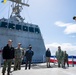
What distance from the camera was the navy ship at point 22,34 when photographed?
22750 mm

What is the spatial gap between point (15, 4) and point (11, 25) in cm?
640

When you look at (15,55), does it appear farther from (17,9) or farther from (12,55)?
→ (17,9)

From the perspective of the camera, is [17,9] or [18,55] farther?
[17,9]

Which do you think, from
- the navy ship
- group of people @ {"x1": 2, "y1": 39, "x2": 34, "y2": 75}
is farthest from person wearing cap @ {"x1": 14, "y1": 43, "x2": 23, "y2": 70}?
the navy ship

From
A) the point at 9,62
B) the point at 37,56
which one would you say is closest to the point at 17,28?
the point at 37,56

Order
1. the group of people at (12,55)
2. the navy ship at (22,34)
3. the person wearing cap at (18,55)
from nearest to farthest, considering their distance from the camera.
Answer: the group of people at (12,55)
the person wearing cap at (18,55)
the navy ship at (22,34)

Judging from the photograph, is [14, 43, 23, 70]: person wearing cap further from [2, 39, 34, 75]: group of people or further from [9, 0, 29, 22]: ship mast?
[9, 0, 29, 22]: ship mast

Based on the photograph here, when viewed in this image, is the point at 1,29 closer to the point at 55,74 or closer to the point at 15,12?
the point at 15,12

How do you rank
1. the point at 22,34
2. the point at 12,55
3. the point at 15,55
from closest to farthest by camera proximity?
the point at 12,55, the point at 15,55, the point at 22,34

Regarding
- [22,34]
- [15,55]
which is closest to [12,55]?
[15,55]

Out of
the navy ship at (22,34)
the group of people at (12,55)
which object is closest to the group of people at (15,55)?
the group of people at (12,55)

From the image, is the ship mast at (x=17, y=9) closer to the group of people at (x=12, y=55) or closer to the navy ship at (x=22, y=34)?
the navy ship at (x=22, y=34)

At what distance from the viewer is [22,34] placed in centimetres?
2428

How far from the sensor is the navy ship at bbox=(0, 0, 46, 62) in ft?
74.6
